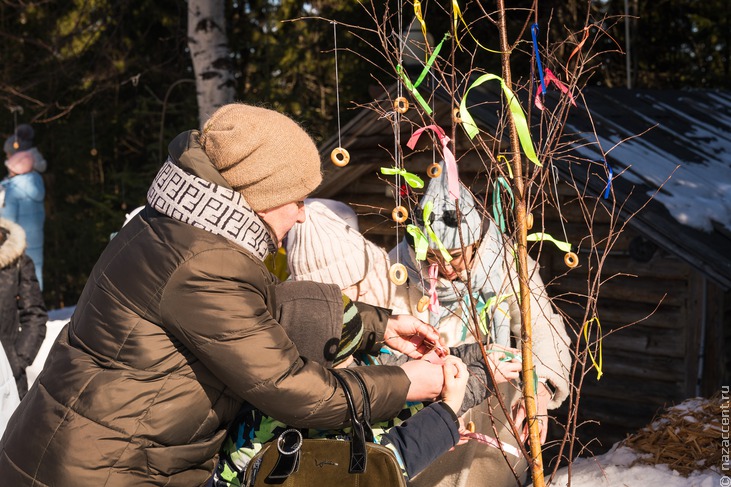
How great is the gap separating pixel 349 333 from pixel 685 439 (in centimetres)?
225

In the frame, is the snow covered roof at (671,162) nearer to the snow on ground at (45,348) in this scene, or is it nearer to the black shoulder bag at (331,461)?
the black shoulder bag at (331,461)

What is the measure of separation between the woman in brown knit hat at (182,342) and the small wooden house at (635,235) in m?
3.29

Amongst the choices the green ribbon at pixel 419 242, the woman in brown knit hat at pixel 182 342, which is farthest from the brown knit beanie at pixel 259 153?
the green ribbon at pixel 419 242

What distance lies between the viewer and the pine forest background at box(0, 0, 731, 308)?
11711mm

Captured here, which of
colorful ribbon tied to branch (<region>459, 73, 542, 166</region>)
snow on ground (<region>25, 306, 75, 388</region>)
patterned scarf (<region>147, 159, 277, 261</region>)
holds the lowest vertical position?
snow on ground (<region>25, 306, 75, 388</region>)

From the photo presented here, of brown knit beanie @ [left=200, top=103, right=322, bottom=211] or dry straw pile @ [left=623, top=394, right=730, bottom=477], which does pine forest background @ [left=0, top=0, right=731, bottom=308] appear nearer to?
dry straw pile @ [left=623, top=394, right=730, bottom=477]

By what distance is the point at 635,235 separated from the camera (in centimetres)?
627

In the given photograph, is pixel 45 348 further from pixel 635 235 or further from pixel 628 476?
pixel 628 476

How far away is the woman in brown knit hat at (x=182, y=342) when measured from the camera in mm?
2182

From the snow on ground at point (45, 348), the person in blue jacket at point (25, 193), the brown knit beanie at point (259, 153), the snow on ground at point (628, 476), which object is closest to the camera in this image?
the brown knit beanie at point (259, 153)

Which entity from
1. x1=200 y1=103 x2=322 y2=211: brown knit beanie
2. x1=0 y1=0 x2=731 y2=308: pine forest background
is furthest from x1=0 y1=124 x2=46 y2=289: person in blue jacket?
x1=200 y1=103 x2=322 y2=211: brown knit beanie

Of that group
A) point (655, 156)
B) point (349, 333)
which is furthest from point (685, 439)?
point (655, 156)

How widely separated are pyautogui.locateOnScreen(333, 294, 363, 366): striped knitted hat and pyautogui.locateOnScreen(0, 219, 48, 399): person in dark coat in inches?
109

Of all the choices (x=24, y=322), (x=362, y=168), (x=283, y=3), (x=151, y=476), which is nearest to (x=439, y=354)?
(x=151, y=476)
